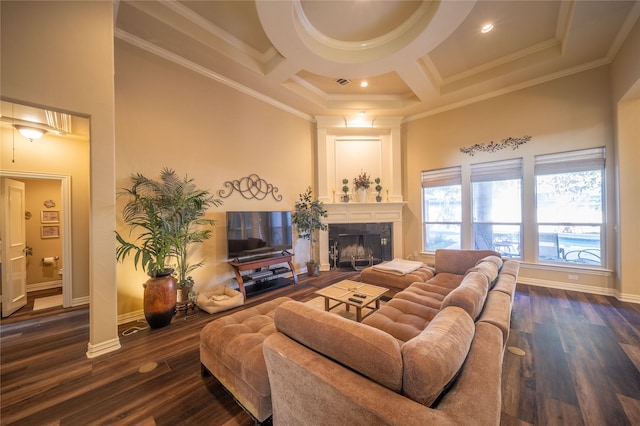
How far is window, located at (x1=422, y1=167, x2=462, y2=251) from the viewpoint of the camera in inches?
189

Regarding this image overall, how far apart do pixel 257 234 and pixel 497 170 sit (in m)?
4.60

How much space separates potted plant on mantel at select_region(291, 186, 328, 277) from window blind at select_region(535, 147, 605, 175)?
3925 millimetres

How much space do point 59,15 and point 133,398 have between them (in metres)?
3.30

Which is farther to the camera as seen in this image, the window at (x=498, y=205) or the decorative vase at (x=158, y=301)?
the window at (x=498, y=205)

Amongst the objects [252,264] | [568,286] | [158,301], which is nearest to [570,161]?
[568,286]

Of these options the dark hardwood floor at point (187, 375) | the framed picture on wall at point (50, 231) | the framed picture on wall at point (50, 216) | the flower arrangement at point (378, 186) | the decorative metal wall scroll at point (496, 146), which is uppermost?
the decorative metal wall scroll at point (496, 146)

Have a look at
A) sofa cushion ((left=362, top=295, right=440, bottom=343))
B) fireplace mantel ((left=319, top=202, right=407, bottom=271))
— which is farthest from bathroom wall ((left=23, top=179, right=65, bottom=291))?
sofa cushion ((left=362, top=295, right=440, bottom=343))

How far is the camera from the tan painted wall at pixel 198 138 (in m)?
2.85

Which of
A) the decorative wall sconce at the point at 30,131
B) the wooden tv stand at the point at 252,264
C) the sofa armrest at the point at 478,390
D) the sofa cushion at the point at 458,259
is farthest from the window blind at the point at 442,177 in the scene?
the decorative wall sconce at the point at 30,131

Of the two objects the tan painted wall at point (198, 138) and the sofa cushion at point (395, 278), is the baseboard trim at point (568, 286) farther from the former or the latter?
the tan painted wall at point (198, 138)

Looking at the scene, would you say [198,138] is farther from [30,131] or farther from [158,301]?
[158,301]

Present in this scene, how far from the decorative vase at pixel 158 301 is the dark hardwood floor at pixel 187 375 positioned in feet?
0.37

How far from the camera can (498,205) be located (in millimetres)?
4348

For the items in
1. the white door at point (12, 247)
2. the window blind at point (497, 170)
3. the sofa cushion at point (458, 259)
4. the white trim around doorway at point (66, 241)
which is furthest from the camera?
the window blind at point (497, 170)
